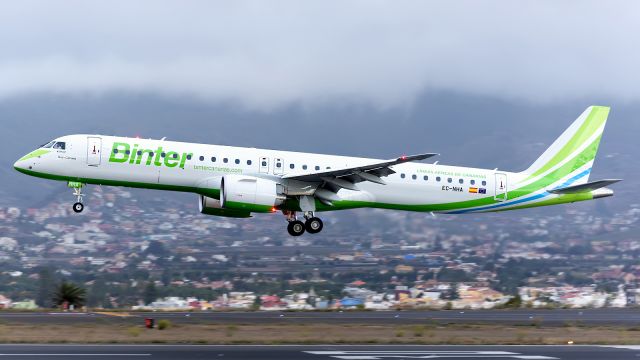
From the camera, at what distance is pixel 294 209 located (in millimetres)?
48094

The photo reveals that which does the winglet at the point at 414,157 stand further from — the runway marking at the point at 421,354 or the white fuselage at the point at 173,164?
the runway marking at the point at 421,354

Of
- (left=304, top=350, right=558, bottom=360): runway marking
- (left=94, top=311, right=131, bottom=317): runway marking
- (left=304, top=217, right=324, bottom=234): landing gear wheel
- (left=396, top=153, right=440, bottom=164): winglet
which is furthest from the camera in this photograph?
(left=94, top=311, right=131, bottom=317): runway marking

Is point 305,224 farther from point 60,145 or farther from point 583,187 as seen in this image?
point 583,187

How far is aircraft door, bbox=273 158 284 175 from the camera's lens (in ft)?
154

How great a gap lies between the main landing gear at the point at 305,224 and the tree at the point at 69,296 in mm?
14234

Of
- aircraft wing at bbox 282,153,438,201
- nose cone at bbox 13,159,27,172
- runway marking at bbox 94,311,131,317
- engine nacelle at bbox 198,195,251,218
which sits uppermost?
nose cone at bbox 13,159,27,172

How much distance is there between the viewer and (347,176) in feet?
153

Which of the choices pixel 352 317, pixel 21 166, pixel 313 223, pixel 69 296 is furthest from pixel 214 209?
pixel 69 296

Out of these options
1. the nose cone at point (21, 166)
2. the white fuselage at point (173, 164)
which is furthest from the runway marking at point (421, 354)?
the nose cone at point (21, 166)

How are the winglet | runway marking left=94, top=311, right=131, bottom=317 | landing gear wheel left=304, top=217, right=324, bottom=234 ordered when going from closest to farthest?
the winglet, landing gear wheel left=304, top=217, right=324, bottom=234, runway marking left=94, top=311, right=131, bottom=317

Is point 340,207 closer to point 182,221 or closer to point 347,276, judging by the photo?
point 347,276

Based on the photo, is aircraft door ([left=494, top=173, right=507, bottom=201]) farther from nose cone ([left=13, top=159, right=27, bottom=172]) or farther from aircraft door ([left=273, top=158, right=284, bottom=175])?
nose cone ([left=13, top=159, right=27, bottom=172])

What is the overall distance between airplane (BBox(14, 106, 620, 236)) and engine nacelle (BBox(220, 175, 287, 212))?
4 cm

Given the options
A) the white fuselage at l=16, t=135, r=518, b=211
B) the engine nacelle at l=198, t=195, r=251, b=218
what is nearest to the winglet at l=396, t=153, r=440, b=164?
the white fuselage at l=16, t=135, r=518, b=211
